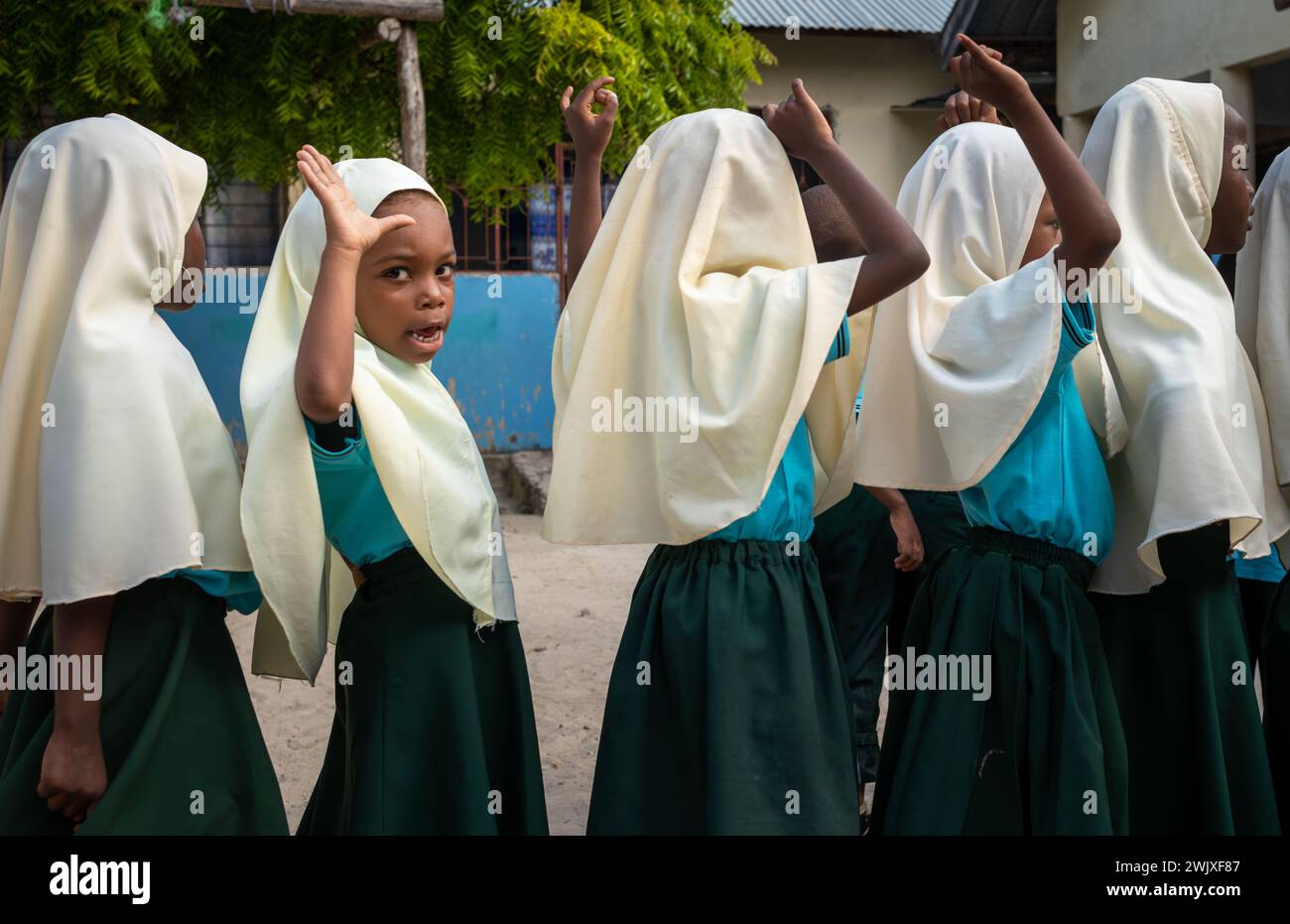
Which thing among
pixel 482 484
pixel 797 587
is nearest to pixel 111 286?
pixel 482 484

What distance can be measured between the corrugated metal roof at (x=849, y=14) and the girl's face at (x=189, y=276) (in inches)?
376

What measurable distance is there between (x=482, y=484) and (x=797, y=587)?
631mm

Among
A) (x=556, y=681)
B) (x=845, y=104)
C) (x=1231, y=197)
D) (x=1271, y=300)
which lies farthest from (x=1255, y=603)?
(x=845, y=104)

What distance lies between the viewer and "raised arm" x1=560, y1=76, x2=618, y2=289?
8.93 feet

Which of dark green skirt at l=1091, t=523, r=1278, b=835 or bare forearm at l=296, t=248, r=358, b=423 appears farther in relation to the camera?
dark green skirt at l=1091, t=523, r=1278, b=835

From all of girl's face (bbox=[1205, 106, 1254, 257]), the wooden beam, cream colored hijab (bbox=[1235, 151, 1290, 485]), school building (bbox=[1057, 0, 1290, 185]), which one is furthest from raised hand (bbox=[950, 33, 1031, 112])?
school building (bbox=[1057, 0, 1290, 185])

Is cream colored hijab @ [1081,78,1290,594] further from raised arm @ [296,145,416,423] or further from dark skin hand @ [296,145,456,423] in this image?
raised arm @ [296,145,416,423]

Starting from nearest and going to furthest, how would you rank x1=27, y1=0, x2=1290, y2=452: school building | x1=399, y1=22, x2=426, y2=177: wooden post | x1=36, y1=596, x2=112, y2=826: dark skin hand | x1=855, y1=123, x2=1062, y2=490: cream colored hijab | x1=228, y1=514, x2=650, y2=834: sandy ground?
x1=36, y1=596, x2=112, y2=826: dark skin hand < x1=855, y1=123, x2=1062, y2=490: cream colored hijab < x1=228, y1=514, x2=650, y2=834: sandy ground < x1=399, y1=22, x2=426, y2=177: wooden post < x1=27, y1=0, x2=1290, y2=452: school building

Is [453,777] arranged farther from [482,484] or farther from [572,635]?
[572,635]

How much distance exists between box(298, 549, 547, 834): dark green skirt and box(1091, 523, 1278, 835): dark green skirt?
3.90ft

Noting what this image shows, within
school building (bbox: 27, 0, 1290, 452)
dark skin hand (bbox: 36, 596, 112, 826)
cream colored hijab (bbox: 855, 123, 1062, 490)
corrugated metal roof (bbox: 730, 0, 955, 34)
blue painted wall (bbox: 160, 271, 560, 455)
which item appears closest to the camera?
dark skin hand (bbox: 36, 596, 112, 826)

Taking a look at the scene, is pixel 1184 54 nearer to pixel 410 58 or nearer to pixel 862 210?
pixel 410 58

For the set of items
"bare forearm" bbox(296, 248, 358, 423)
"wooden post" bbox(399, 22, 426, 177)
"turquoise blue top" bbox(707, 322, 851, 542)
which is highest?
"wooden post" bbox(399, 22, 426, 177)

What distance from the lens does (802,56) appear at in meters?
12.0
